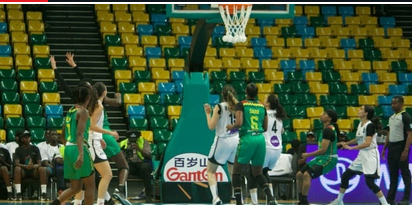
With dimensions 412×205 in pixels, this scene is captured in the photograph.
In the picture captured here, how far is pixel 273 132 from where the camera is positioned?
14617mm

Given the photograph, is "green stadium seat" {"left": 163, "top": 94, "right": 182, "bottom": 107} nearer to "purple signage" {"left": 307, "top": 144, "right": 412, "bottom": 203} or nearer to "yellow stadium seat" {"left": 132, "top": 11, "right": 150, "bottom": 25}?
"yellow stadium seat" {"left": 132, "top": 11, "right": 150, "bottom": 25}

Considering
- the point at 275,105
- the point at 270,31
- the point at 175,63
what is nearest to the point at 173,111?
the point at 175,63

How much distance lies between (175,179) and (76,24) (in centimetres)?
1092

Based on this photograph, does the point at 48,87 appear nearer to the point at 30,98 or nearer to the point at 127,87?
the point at 30,98

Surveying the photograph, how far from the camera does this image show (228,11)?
48.2 ft

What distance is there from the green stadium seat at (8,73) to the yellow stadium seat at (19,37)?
1574 mm

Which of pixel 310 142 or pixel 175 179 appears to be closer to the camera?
pixel 175 179

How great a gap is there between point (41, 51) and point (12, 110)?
284 centimetres

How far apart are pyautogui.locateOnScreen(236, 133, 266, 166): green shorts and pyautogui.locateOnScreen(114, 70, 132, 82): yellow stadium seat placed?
10.2m

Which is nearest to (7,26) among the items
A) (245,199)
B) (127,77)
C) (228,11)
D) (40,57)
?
(40,57)

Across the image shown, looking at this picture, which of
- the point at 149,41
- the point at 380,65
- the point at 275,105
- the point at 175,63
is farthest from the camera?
the point at 380,65

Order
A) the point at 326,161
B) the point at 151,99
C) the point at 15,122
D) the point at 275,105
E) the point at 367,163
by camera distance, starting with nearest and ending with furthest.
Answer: the point at 275,105
the point at 326,161
the point at 367,163
the point at 15,122
the point at 151,99

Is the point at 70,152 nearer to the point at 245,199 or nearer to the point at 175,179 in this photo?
the point at 175,179

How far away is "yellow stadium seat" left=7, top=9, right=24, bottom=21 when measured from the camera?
24.3m
